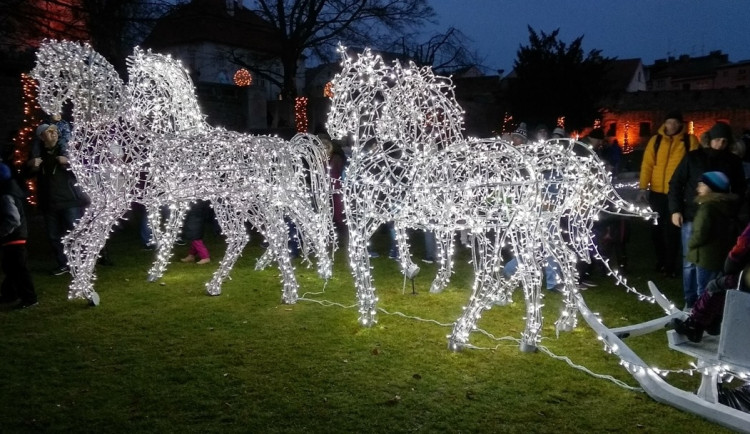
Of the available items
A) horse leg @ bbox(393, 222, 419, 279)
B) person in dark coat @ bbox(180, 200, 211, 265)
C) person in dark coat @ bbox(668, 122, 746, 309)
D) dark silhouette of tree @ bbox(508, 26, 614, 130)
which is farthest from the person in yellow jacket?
dark silhouette of tree @ bbox(508, 26, 614, 130)

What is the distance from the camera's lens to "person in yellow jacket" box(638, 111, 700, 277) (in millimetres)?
7016

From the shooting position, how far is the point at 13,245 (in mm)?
5879

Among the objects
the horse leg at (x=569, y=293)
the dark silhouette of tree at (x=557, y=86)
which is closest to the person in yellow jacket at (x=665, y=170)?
the horse leg at (x=569, y=293)

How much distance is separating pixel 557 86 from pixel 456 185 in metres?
21.2

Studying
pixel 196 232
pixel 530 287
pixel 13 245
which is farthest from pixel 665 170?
pixel 13 245

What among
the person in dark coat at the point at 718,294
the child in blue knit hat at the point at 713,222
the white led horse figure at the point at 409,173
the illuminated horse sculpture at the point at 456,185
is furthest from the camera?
the child in blue knit hat at the point at 713,222

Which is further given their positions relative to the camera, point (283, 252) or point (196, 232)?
point (196, 232)

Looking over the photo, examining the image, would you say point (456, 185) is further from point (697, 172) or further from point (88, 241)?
point (88, 241)

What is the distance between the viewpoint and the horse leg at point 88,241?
5840 mm

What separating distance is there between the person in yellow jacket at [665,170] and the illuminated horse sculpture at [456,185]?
272cm

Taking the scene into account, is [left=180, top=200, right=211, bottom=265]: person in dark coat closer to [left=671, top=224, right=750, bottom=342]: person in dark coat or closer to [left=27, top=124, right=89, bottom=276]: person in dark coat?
[left=27, top=124, right=89, bottom=276]: person in dark coat

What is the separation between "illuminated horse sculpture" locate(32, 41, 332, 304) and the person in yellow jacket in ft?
14.8

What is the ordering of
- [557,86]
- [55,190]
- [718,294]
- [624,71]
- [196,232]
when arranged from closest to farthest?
1. [718,294]
2. [55,190]
3. [196,232]
4. [557,86]
5. [624,71]

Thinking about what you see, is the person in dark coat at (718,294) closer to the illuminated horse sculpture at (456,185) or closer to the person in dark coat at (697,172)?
the illuminated horse sculpture at (456,185)
